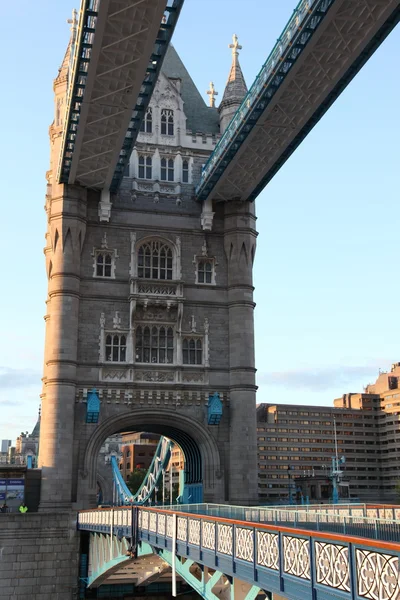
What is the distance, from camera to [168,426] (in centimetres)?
5253

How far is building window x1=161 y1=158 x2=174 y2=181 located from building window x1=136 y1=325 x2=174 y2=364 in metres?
11.7

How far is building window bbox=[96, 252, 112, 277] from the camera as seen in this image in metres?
51.8

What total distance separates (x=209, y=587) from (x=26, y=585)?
89.5 ft

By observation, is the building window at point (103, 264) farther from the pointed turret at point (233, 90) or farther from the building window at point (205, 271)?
the pointed turret at point (233, 90)

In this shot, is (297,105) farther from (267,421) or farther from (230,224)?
(267,421)

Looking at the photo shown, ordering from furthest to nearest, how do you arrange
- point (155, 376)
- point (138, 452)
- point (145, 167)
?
1. point (138, 452)
2. point (145, 167)
3. point (155, 376)

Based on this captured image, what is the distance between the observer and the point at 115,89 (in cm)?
4134

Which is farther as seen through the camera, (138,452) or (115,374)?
(138,452)

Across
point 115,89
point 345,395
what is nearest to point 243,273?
point 115,89

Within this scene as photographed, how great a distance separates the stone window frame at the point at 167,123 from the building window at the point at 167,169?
7.68 feet

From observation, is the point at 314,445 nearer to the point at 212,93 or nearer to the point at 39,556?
the point at 212,93

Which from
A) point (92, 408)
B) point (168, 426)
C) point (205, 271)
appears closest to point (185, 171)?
point (205, 271)

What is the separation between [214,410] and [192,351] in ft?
14.9

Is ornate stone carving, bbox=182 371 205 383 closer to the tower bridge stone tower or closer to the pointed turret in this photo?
the tower bridge stone tower
